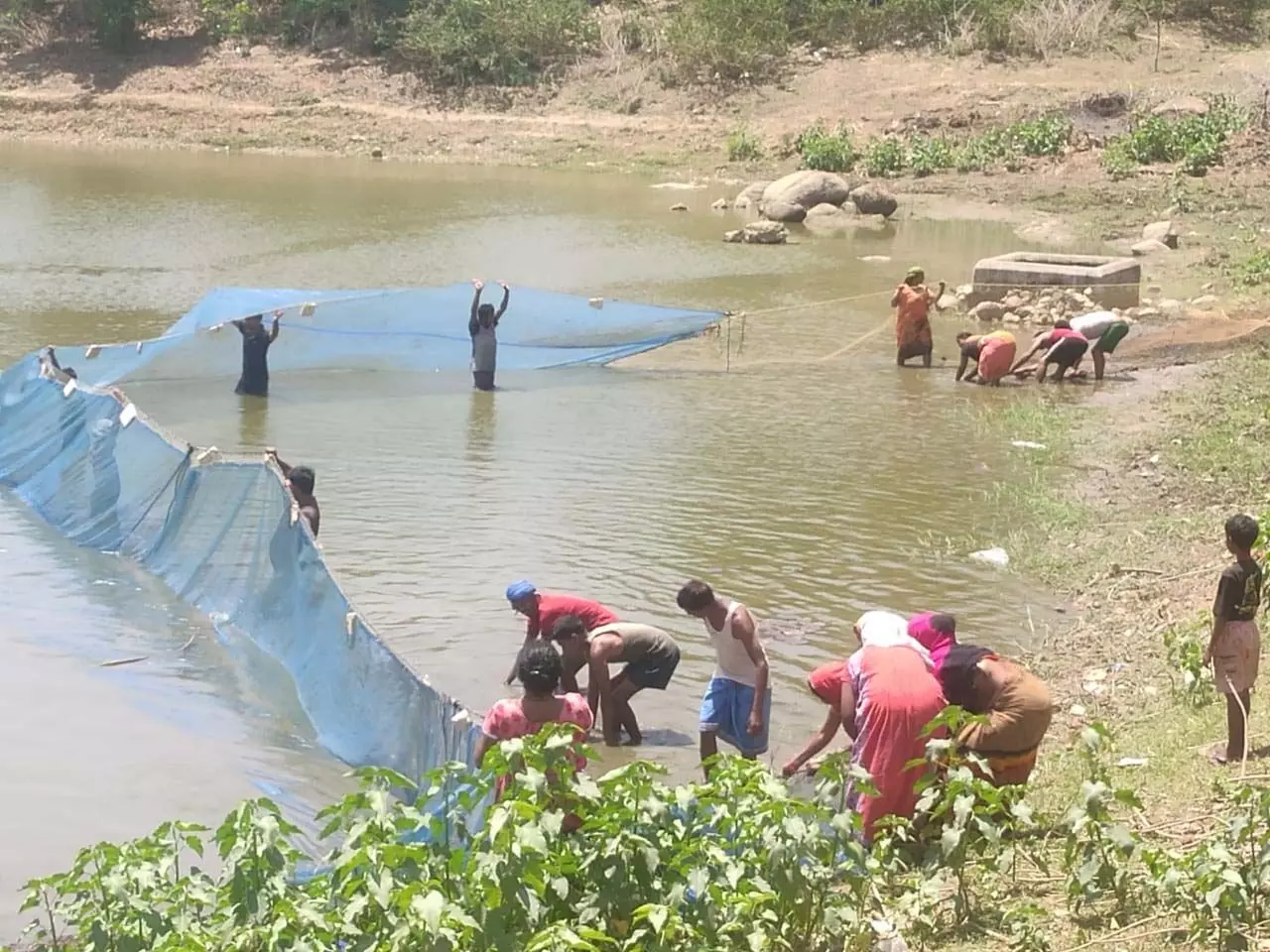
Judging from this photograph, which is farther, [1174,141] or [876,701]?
[1174,141]

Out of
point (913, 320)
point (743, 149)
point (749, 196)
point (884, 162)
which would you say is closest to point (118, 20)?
point (743, 149)

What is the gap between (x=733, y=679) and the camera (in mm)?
7789

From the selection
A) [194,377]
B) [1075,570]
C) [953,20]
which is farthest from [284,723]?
[953,20]

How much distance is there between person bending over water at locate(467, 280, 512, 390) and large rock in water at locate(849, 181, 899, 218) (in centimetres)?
1519

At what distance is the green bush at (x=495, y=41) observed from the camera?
145 ft

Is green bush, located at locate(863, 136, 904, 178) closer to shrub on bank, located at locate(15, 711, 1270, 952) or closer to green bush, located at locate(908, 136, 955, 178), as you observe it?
green bush, located at locate(908, 136, 955, 178)

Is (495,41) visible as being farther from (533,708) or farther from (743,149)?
(533,708)

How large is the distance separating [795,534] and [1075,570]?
1967 mm

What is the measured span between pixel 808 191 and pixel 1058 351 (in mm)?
14357

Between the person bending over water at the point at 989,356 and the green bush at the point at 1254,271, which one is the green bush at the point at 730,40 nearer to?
the green bush at the point at 1254,271

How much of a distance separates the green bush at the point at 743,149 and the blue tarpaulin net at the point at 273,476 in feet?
66.5

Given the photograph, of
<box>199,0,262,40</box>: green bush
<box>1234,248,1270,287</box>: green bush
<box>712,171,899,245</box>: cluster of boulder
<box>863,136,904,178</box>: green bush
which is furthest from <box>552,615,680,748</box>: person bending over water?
<box>199,0,262,40</box>: green bush

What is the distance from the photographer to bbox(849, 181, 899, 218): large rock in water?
3006cm

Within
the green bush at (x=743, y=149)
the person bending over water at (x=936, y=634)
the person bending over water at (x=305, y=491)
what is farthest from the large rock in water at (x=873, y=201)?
the person bending over water at (x=936, y=634)
